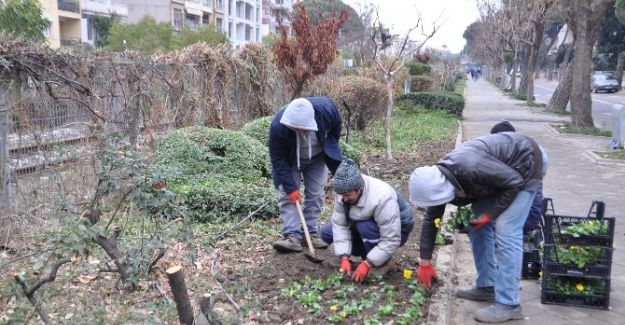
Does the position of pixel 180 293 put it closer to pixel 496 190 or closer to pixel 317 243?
pixel 496 190

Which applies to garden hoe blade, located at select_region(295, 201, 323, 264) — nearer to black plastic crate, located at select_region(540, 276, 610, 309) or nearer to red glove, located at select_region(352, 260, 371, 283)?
red glove, located at select_region(352, 260, 371, 283)

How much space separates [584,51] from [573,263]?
1323 cm

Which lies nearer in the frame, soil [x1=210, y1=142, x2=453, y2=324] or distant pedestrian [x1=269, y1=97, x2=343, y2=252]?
soil [x1=210, y1=142, x2=453, y2=324]

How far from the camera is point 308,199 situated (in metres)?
5.34

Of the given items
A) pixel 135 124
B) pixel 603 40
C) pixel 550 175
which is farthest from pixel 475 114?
pixel 603 40

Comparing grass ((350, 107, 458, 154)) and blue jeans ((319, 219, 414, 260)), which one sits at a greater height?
blue jeans ((319, 219, 414, 260))

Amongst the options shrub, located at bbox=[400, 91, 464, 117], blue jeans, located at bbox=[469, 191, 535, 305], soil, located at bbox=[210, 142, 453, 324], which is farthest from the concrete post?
shrub, located at bbox=[400, 91, 464, 117]

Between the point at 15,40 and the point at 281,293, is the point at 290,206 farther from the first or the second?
the point at 15,40

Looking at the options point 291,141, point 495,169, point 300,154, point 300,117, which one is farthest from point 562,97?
point 495,169

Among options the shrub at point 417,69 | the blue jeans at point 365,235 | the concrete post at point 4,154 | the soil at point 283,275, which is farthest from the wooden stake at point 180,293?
the shrub at point 417,69

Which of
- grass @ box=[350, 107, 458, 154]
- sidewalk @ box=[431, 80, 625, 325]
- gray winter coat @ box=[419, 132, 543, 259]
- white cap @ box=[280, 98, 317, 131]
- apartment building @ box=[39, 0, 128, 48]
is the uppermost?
apartment building @ box=[39, 0, 128, 48]

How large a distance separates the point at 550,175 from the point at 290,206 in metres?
6.52

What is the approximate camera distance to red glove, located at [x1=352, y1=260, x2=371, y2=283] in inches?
168

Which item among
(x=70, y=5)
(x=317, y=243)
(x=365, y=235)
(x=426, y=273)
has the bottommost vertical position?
(x=317, y=243)
